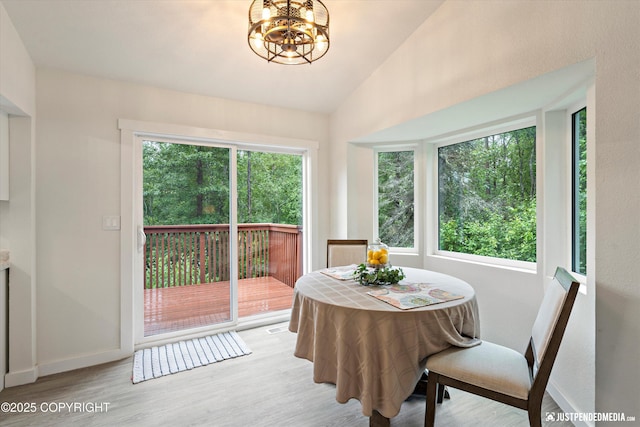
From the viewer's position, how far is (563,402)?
1.85 metres

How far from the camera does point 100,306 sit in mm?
2502

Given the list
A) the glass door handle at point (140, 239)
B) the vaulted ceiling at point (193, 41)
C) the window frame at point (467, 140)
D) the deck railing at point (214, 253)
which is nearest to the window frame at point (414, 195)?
the window frame at point (467, 140)

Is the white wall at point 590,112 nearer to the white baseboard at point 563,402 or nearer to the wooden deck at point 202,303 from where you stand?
the white baseboard at point 563,402

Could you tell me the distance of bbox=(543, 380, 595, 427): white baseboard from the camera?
5.53 ft

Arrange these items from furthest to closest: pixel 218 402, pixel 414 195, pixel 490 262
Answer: pixel 414 195 → pixel 490 262 → pixel 218 402

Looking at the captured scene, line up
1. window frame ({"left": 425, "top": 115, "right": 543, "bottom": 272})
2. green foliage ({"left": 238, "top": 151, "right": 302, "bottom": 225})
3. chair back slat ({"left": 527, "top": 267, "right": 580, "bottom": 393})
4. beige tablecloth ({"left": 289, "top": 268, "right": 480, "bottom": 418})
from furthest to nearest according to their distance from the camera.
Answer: green foliage ({"left": 238, "top": 151, "right": 302, "bottom": 225})
window frame ({"left": 425, "top": 115, "right": 543, "bottom": 272})
beige tablecloth ({"left": 289, "top": 268, "right": 480, "bottom": 418})
chair back slat ({"left": 527, "top": 267, "right": 580, "bottom": 393})

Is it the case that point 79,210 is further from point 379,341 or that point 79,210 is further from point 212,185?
point 379,341

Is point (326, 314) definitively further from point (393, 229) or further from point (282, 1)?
point (393, 229)

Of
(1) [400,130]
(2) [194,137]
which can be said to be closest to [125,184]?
(2) [194,137]

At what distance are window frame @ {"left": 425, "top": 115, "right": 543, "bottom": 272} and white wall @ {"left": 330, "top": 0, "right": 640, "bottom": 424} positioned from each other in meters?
0.15

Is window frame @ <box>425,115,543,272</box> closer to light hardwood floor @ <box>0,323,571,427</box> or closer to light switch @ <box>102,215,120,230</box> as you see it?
light hardwood floor @ <box>0,323,571,427</box>

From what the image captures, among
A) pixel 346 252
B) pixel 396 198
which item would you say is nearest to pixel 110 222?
pixel 346 252

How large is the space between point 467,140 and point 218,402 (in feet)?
10.2

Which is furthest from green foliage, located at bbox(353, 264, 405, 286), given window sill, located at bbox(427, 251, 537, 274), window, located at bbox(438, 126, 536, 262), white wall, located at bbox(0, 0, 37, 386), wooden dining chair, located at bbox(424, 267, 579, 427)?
white wall, located at bbox(0, 0, 37, 386)
